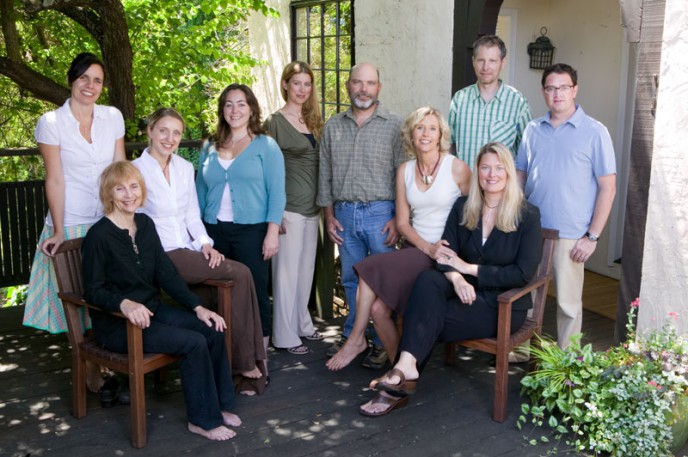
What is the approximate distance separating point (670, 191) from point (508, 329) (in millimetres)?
986

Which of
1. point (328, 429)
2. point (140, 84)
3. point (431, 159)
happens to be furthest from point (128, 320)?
Result: point (140, 84)

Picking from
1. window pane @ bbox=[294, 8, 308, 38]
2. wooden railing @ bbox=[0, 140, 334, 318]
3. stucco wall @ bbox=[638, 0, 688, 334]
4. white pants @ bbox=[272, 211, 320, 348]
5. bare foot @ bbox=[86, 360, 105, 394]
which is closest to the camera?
stucco wall @ bbox=[638, 0, 688, 334]

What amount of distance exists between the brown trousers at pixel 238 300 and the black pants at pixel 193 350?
0.27 metres

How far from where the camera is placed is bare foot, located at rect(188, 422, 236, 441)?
324 cm

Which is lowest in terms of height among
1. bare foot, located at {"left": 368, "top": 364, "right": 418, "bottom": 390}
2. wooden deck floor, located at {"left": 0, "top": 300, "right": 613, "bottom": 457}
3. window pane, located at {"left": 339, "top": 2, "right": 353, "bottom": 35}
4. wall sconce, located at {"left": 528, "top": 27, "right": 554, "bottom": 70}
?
wooden deck floor, located at {"left": 0, "top": 300, "right": 613, "bottom": 457}

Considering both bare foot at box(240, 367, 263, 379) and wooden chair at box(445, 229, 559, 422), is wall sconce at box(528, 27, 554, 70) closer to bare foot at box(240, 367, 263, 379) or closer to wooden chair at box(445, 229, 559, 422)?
wooden chair at box(445, 229, 559, 422)

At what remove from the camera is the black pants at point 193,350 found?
10.4 ft

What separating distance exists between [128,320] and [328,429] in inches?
39.7

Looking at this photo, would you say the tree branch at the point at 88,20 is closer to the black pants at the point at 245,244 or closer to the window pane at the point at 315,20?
the window pane at the point at 315,20

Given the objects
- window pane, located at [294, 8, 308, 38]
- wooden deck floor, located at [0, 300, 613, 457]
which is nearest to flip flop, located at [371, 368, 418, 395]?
wooden deck floor, located at [0, 300, 613, 457]

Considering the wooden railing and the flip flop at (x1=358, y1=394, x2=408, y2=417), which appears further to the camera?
the wooden railing

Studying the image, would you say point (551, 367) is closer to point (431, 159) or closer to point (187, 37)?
point (431, 159)

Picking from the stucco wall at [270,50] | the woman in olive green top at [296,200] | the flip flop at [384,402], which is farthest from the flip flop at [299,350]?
the stucco wall at [270,50]

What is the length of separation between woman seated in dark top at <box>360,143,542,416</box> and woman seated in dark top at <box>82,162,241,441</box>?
71 cm
